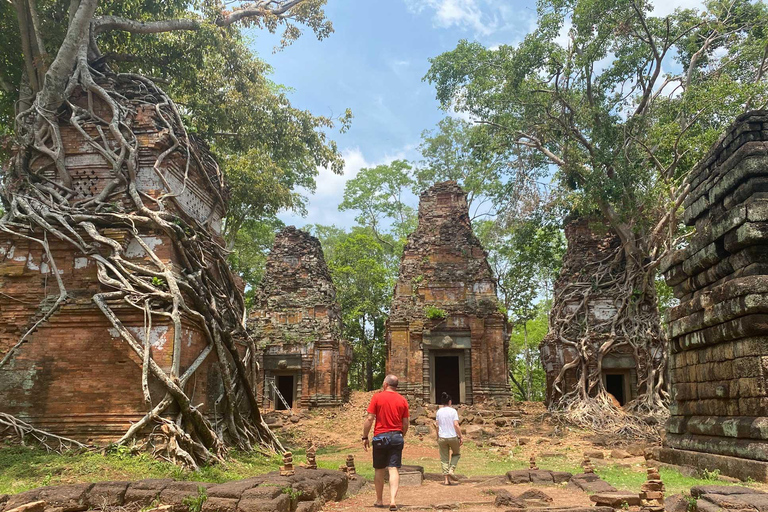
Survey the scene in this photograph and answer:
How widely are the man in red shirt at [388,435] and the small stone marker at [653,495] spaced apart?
228 cm

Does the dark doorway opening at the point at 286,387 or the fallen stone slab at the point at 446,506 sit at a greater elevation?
the dark doorway opening at the point at 286,387

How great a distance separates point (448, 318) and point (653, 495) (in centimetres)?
1372

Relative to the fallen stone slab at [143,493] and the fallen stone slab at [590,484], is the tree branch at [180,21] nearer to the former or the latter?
the fallen stone slab at [143,493]

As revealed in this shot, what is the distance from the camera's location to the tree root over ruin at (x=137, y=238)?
306 inches

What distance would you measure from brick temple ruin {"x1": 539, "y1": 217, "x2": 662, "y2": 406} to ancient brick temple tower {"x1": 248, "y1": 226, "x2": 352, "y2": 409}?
730 cm

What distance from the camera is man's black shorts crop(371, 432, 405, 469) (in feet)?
18.9

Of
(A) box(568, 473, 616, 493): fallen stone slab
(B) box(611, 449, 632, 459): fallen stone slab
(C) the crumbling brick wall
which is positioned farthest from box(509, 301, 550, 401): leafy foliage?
(A) box(568, 473, 616, 493): fallen stone slab

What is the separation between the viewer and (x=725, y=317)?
264 inches

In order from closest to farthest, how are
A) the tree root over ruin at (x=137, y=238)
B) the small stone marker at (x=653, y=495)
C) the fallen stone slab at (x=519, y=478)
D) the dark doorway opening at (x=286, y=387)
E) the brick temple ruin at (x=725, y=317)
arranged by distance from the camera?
the small stone marker at (x=653, y=495), the brick temple ruin at (x=725, y=317), the fallen stone slab at (x=519, y=478), the tree root over ruin at (x=137, y=238), the dark doorway opening at (x=286, y=387)

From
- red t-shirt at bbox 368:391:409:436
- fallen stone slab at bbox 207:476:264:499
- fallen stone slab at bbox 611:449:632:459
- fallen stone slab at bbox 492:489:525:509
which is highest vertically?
red t-shirt at bbox 368:391:409:436

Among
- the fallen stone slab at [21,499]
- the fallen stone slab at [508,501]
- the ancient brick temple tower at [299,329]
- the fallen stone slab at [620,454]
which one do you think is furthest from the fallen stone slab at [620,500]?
the ancient brick temple tower at [299,329]

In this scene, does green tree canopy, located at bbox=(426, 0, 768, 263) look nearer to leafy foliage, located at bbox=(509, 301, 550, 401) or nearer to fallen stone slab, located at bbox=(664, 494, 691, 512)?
fallen stone slab, located at bbox=(664, 494, 691, 512)

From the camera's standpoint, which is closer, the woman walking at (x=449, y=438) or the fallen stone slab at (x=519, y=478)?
the fallen stone slab at (x=519, y=478)

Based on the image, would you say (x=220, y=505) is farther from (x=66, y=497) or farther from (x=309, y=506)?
(x=66, y=497)
